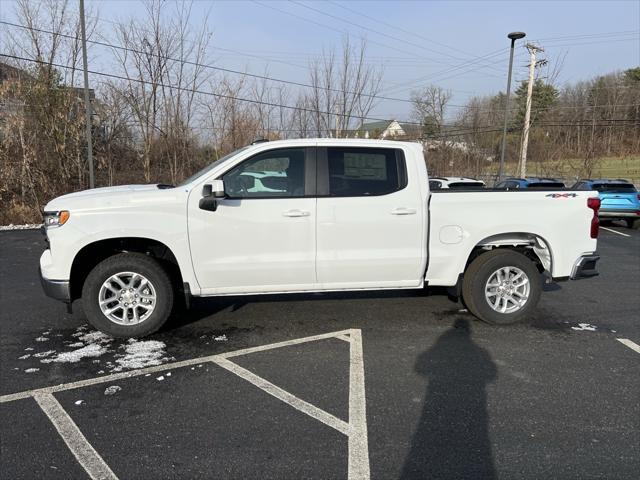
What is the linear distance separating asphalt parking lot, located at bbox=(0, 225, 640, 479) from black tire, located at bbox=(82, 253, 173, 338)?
0.46 ft

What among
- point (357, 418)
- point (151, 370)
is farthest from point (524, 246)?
point (151, 370)

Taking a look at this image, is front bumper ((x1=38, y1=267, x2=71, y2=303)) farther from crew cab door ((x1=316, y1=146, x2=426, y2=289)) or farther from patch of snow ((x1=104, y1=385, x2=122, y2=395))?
crew cab door ((x1=316, y1=146, x2=426, y2=289))

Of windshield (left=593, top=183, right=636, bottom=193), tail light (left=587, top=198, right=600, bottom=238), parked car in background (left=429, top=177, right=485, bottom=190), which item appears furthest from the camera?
windshield (left=593, top=183, right=636, bottom=193)

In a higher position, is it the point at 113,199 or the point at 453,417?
the point at 113,199

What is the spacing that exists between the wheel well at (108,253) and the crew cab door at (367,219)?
1.57 metres

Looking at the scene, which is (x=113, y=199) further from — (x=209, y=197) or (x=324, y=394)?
(x=324, y=394)

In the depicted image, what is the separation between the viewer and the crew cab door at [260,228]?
4.50m

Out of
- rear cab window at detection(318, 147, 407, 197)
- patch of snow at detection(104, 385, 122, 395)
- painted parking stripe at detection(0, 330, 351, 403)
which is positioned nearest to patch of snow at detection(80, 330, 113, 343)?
painted parking stripe at detection(0, 330, 351, 403)

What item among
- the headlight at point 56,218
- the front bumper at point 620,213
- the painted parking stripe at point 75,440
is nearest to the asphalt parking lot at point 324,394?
the painted parking stripe at point 75,440

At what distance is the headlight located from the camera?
4.33m

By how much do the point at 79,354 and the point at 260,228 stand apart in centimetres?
201

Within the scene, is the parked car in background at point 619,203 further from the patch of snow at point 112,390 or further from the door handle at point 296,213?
the patch of snow at point 112,390

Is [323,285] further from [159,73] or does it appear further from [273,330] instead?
[159,73]

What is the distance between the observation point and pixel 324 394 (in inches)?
138
